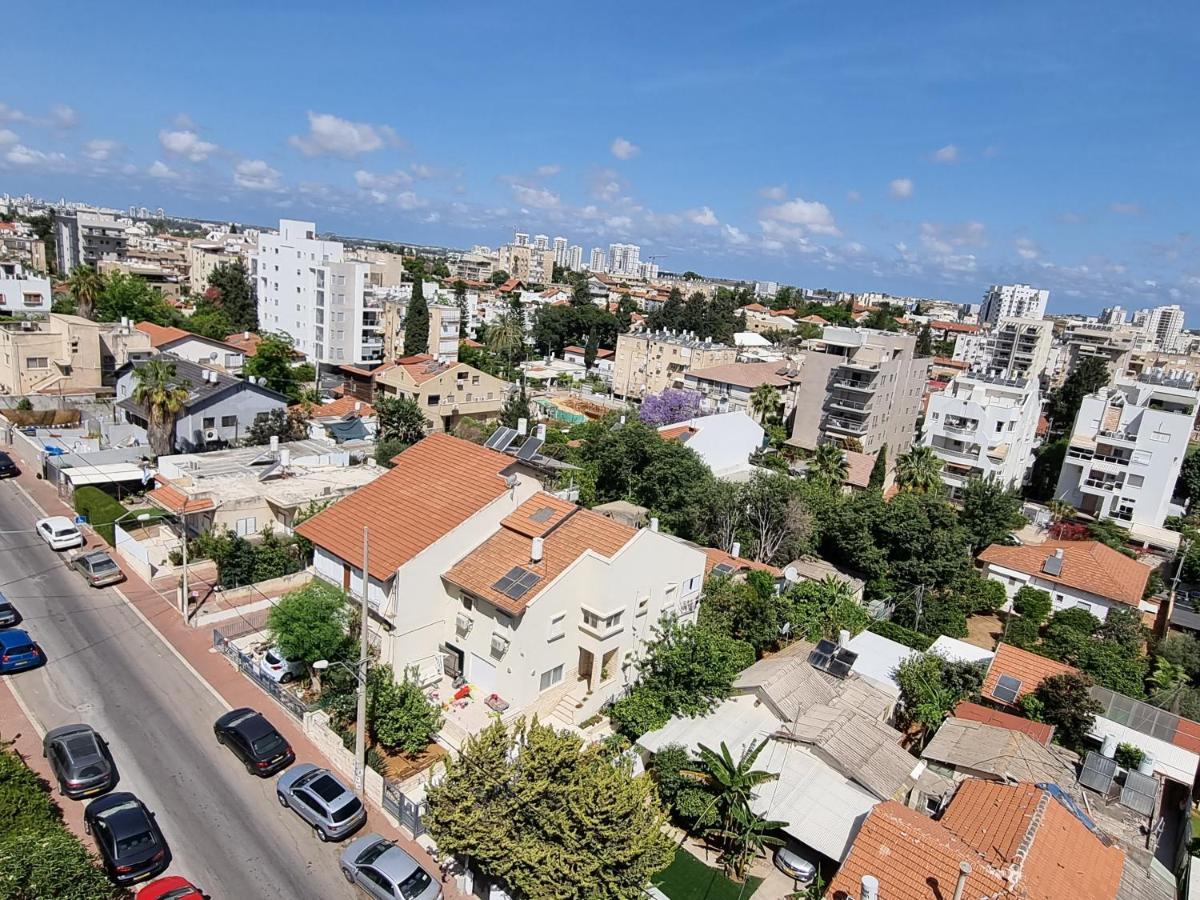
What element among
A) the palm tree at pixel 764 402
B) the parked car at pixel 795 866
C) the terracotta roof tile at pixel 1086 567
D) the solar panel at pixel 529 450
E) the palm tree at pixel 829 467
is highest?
the solar panel at pixel 529 450

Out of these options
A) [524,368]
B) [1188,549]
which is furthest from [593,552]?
[524,368]

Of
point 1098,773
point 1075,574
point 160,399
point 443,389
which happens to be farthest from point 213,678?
point 1075,574

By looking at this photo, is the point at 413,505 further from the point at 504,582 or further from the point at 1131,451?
the point at 1131,451

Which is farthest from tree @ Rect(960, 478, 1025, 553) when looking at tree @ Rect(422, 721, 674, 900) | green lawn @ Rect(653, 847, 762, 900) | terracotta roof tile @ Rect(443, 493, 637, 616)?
tree @ Rect(422, 721, 674, 900)

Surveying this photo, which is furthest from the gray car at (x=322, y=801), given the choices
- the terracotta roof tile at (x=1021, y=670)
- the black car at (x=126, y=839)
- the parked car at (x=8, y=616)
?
the terracotta roof tile at (x=1021, y=670)

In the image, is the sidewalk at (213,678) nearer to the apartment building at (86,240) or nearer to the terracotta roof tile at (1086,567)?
the terracotta roof tile at (1086,567)

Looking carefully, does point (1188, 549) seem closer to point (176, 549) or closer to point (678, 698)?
point (678, 698)

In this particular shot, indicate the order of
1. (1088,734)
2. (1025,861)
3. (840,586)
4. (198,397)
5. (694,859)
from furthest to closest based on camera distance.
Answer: (198,397) → (840,586) → (1088,734) → (694,859) → (1025,861)

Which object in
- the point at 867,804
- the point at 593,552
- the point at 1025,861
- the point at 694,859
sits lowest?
the point at 694,859
